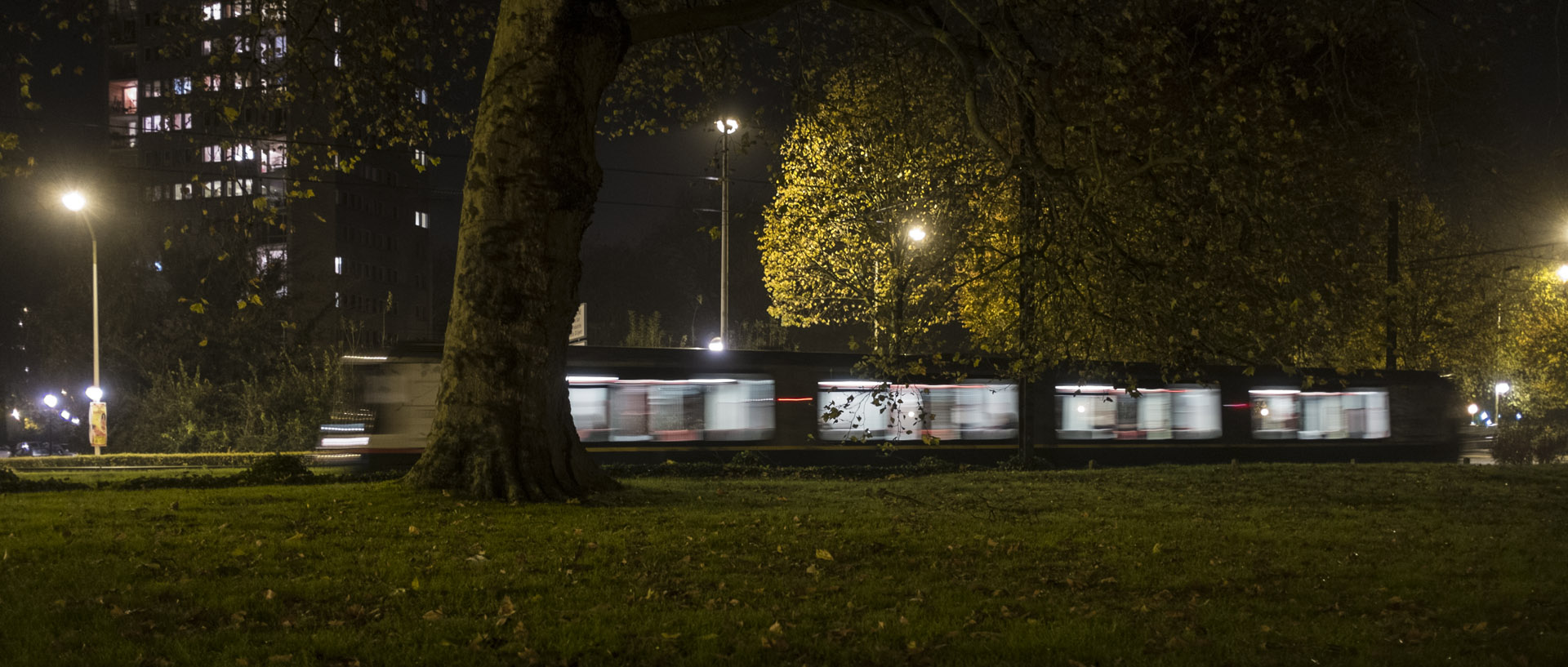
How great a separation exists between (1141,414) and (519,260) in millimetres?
19502

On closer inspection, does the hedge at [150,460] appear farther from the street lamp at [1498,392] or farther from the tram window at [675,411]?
the street lamp at [1498,392]

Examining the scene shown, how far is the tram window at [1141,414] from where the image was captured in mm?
25953

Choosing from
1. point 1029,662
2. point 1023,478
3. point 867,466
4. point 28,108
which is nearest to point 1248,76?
point 1023,478

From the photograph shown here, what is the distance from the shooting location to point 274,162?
47062mm

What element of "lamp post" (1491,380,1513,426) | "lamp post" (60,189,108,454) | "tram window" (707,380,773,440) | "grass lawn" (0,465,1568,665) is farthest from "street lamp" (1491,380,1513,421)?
"lamp post" (60,189,108,454)

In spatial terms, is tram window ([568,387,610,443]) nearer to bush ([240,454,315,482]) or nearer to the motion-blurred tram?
the motion-blurred tram

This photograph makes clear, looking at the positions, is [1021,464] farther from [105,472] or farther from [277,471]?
[105,472]

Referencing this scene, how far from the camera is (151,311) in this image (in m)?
34.6

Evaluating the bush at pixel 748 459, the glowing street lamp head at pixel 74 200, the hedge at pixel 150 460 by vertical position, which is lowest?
the hedge at pixel 150 460

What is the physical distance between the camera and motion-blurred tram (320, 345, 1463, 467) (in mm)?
21438

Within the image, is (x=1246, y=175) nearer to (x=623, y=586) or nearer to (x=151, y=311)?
(x=623, y=586)

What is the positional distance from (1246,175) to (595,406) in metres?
14.5

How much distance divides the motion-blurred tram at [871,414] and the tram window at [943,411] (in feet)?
0.11

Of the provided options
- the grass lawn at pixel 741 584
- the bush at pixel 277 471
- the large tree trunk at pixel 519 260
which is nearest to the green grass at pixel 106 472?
the bush at pixel 277 471
